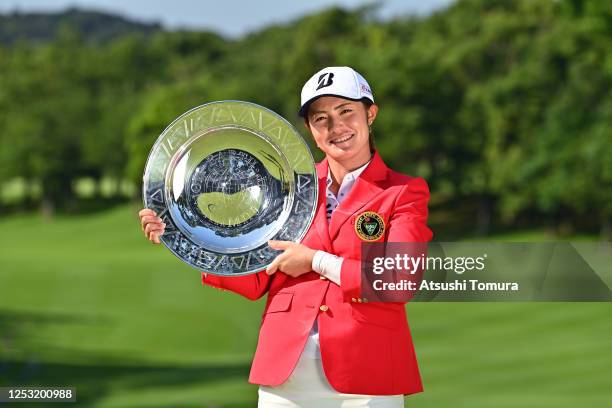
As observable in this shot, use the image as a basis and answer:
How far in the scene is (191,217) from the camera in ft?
13.9

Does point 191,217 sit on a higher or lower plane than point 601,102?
lower

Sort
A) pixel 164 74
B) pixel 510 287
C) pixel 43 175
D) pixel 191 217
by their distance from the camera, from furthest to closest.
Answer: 1. pixel 164 74
2. pixel 43 175
3. pixel 510 287
4. pixel 191 217

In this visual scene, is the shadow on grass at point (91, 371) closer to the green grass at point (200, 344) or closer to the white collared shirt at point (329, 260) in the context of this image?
the green grass at point (200, 344)

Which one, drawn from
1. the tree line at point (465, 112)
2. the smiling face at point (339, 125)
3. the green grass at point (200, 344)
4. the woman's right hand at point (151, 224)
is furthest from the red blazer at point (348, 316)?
the tree line at point (465, 112)

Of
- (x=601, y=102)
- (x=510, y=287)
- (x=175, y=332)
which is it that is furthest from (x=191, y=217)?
(x=601, y=102)

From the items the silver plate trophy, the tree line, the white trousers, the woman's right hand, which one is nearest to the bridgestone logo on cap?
the silver plate trophy

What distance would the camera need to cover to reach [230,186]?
4.24 meters

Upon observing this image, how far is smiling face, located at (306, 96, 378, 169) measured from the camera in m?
4.31

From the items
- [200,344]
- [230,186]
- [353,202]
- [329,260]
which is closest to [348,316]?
[329,260]

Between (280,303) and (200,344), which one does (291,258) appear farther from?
(200,344)

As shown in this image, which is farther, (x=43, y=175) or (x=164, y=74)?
(x=164, y=74)

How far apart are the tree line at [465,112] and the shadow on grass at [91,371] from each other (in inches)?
751

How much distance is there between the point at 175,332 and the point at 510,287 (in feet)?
96.7

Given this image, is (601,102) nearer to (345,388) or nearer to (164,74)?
(345,388)
